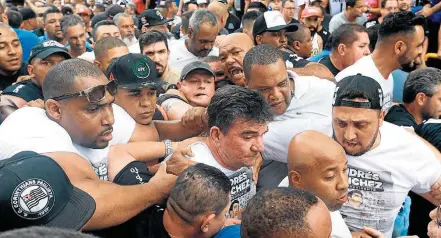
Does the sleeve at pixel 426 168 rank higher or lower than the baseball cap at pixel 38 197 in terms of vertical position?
lower

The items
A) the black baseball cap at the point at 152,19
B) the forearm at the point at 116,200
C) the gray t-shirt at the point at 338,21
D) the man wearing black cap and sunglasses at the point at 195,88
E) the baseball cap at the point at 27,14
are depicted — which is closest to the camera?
the forearm at the point at 116,200

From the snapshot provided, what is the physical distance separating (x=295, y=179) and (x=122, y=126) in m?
0.98

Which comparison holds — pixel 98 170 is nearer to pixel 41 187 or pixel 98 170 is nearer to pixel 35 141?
pixel 35 141

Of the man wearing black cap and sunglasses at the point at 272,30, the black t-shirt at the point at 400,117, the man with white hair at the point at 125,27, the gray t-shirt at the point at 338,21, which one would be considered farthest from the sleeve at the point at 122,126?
the gray t-shirt at the point at 338,21

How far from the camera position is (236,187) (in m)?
2.41

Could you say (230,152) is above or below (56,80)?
below

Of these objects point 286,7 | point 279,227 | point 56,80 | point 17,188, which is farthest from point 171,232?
point 286,7

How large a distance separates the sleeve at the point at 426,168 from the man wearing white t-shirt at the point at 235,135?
2.70 feet

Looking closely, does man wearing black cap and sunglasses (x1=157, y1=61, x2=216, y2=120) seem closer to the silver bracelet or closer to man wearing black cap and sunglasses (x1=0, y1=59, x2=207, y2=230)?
man wearing black cap and sunglasses (x1=0, y1=59, x2=207, y2=230)

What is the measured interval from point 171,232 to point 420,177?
1.37 metres

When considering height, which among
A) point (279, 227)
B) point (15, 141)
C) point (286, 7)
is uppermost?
point (15, 141)

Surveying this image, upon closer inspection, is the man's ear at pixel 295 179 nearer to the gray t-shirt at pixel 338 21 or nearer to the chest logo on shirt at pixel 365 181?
the chest logo on shirt at pixel 365 181

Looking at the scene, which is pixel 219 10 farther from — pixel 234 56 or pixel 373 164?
pixel 373 164

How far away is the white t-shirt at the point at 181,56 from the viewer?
4805 millimetres
